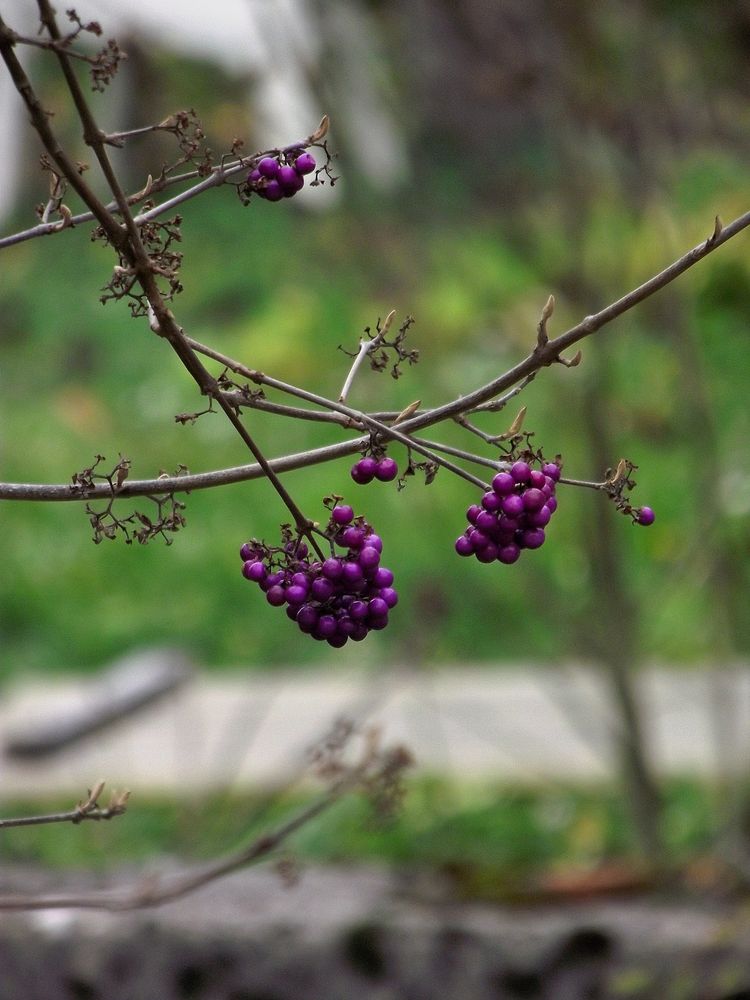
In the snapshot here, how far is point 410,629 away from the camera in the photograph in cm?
437

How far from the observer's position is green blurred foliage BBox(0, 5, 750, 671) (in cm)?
369

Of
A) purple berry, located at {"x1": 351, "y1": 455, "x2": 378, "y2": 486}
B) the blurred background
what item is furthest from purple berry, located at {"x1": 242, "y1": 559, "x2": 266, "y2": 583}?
the blurred background

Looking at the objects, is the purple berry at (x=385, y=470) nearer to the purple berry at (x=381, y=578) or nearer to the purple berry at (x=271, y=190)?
the purple berry at (x=381, y=578)

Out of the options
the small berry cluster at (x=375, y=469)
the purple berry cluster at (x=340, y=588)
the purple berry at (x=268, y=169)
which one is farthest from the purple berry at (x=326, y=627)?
the purple berry at (x=268, y=169)

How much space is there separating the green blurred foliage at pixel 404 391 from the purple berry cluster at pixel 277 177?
7.18 feet

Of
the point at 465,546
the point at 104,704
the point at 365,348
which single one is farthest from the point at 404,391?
the point at 465,546

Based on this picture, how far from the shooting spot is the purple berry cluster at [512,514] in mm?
1022

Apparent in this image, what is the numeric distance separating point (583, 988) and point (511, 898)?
414 millimetres

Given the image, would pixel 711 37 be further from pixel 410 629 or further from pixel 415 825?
pixel 415 825

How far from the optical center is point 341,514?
1.04 meters

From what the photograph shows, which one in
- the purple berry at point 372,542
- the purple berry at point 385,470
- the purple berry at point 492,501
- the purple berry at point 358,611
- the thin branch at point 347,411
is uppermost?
the thin branch at point 347,411

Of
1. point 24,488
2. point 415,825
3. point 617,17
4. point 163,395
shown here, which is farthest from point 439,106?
point 24,488

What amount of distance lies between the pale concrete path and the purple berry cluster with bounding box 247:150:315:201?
3077 millimetres

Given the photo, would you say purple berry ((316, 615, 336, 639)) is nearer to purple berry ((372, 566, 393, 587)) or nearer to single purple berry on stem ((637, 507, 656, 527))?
purple berry ((372, 566, 393, 587))
